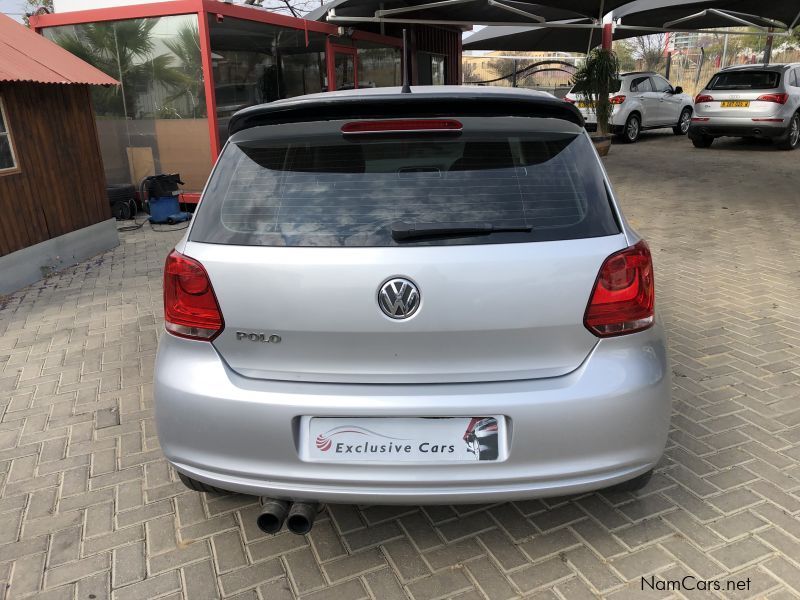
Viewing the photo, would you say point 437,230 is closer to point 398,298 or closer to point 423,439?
point 398,298

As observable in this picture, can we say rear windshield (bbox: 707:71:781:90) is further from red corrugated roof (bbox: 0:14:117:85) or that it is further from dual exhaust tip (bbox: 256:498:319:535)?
dual exhaust tip (bbox: 256:498:319:535)

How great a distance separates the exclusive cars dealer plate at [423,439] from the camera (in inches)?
80.1

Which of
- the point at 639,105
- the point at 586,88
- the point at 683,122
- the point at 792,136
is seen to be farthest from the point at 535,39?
the point at 792,136

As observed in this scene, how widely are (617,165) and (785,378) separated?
410 inches

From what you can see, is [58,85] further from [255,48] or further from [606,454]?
[606,454]

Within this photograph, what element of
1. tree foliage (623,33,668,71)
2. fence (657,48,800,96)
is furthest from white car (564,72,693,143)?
tree foliage (623,33,668,71)

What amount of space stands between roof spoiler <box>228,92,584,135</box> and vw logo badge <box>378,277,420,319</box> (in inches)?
24.7

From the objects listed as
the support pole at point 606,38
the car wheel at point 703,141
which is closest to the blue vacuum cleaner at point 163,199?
the support pole at point 606,38

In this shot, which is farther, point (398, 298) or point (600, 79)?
point (600, 79)

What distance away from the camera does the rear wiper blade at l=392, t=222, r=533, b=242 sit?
2.06 meters

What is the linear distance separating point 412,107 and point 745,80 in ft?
49.0

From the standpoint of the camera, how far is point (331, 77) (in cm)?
1215

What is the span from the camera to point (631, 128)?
17219mm

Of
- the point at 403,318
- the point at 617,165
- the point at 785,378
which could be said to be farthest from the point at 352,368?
the point at 617,165
